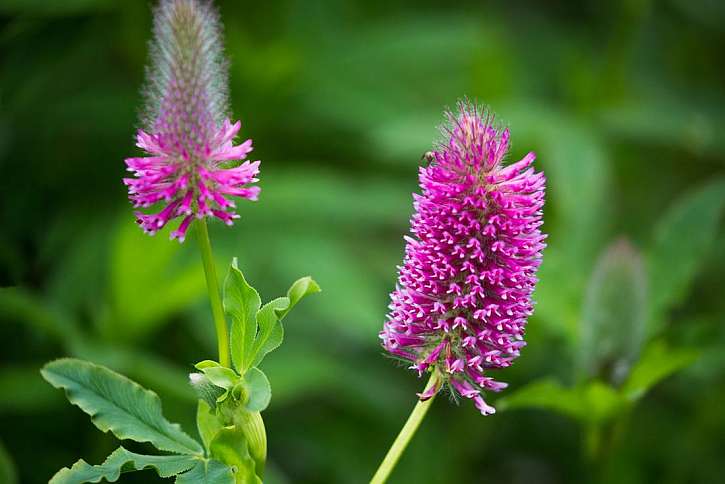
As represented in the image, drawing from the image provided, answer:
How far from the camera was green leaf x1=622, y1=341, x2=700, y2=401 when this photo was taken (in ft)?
7.33

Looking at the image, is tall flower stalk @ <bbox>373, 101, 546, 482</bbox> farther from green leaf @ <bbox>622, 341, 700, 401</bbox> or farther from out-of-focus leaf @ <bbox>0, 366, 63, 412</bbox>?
out-of-focus leaf @ <bbox>0, 366, 63, 412</bbox>

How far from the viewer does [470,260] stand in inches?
55.5

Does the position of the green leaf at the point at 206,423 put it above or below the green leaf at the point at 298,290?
below

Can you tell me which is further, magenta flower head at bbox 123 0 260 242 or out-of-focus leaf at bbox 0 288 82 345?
out-of-focus leaf at bbox 0 288 82 345

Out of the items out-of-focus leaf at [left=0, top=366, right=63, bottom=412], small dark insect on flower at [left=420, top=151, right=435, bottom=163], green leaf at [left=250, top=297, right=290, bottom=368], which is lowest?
out-of-focus leaf at [left=0, top=366, right=63, bottom=412]

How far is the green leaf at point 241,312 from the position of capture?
1.44 m

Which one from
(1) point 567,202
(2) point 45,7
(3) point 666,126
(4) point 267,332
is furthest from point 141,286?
(3) point 666,126

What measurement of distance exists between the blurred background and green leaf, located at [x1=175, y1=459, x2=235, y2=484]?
89 centimetres

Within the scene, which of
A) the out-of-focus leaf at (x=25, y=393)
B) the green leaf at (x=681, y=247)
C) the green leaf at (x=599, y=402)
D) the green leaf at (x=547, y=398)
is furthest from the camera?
the green leaf at (x=681, y=247)

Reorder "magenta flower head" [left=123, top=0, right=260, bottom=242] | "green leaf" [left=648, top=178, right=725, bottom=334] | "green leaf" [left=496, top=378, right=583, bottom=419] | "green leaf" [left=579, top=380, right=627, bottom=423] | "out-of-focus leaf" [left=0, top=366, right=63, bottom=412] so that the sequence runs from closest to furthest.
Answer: "magenta flower head" [left=123, top=0, right=260, bottom=242], "green leaf" [left=496, top=378, right=583, bottom=419], "green leaf" [left=579, top=380, right=627, bottom=423], "out-of-focus leaf" [left=0, top=366, right=63, bottom=412], "green leaf" [left=648, top=178, right=725, bottom=334]

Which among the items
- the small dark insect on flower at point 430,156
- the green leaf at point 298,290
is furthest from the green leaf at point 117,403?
the small dark insect on flower at point 430,156

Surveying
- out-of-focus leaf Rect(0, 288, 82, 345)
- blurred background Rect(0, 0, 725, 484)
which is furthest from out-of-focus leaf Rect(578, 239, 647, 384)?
out-of-focus leaf Rect(0, 288, 82, 345)

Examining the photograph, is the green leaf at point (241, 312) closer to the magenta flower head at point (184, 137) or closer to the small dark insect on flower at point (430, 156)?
the magenta flower head at point (184, 137)

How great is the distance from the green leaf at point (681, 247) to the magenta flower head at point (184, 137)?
67.2 inches
